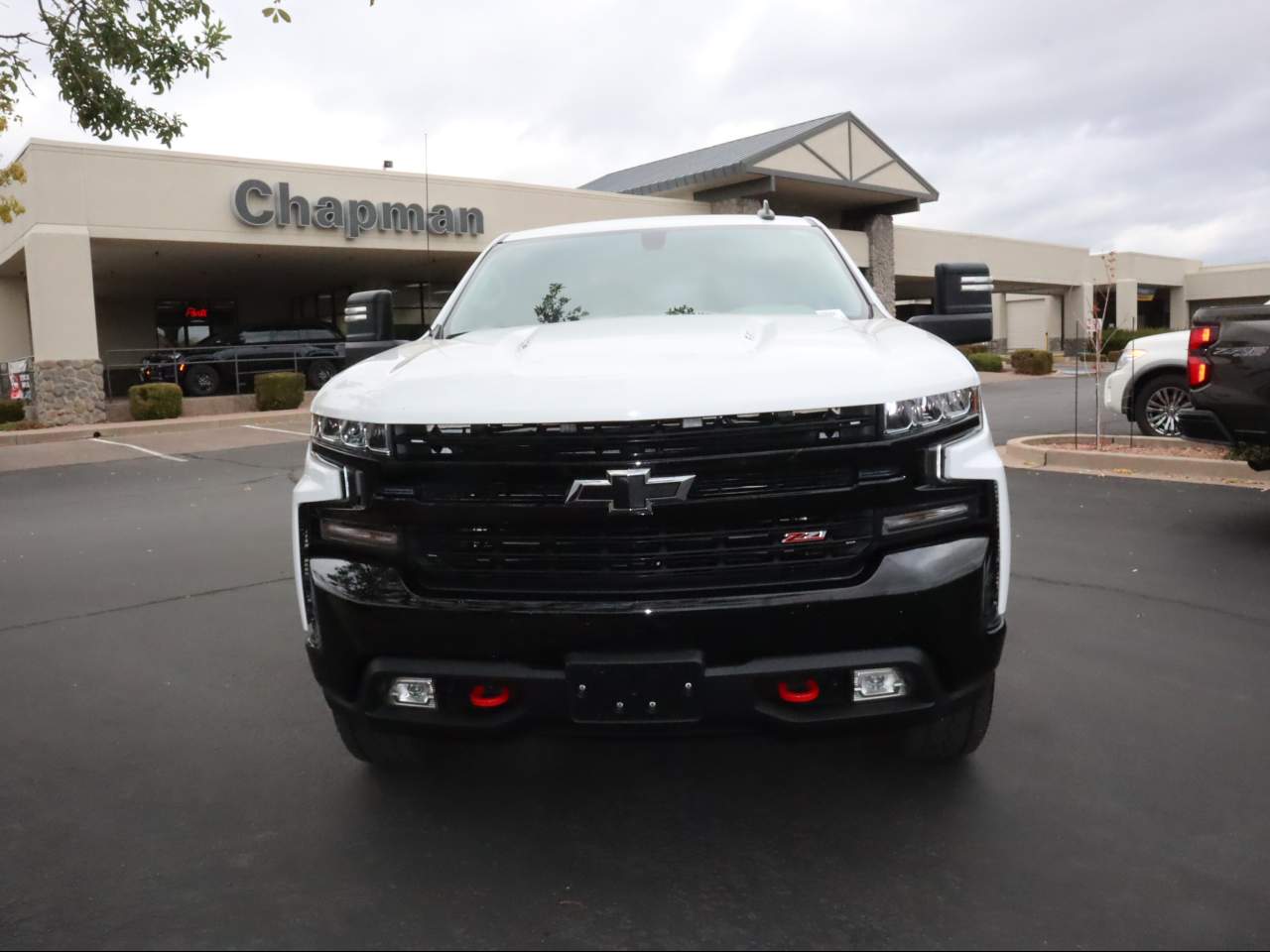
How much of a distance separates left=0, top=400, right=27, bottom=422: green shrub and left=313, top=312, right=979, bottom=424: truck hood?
67.3 feet

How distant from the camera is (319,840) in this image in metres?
3.00

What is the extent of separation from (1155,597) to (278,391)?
19464 mm

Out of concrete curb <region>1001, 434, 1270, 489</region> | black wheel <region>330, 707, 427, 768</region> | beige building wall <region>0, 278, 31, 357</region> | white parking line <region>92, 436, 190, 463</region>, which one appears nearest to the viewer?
black wheel <region>330, 707, 427, 768</region>

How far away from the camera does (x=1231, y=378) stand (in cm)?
619

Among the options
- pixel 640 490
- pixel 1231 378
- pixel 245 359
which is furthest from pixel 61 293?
pixel 640 490

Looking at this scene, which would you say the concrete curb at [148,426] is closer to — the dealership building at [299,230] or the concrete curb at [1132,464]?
the dealership building at [299,230]

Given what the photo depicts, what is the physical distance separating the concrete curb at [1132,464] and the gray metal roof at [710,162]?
1851cm

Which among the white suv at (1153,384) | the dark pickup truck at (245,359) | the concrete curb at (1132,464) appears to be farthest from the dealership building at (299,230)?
the concrete curb at (1132,464)

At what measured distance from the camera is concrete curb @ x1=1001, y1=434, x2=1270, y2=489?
895cm

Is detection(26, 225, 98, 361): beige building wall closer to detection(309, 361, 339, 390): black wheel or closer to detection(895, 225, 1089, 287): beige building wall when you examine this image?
detection(309, 361, 339, 390): black wheel

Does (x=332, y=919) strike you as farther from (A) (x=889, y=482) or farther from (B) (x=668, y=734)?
(A) (x=889, y=482)

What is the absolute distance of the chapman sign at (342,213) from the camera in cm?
2169

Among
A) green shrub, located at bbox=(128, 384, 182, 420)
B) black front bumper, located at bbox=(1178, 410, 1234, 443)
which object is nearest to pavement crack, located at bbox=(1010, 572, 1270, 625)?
black front bumper, located at bbox=(1178, 410, 1234, 443)

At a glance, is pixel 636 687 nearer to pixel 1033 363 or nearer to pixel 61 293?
pixel 61 293
